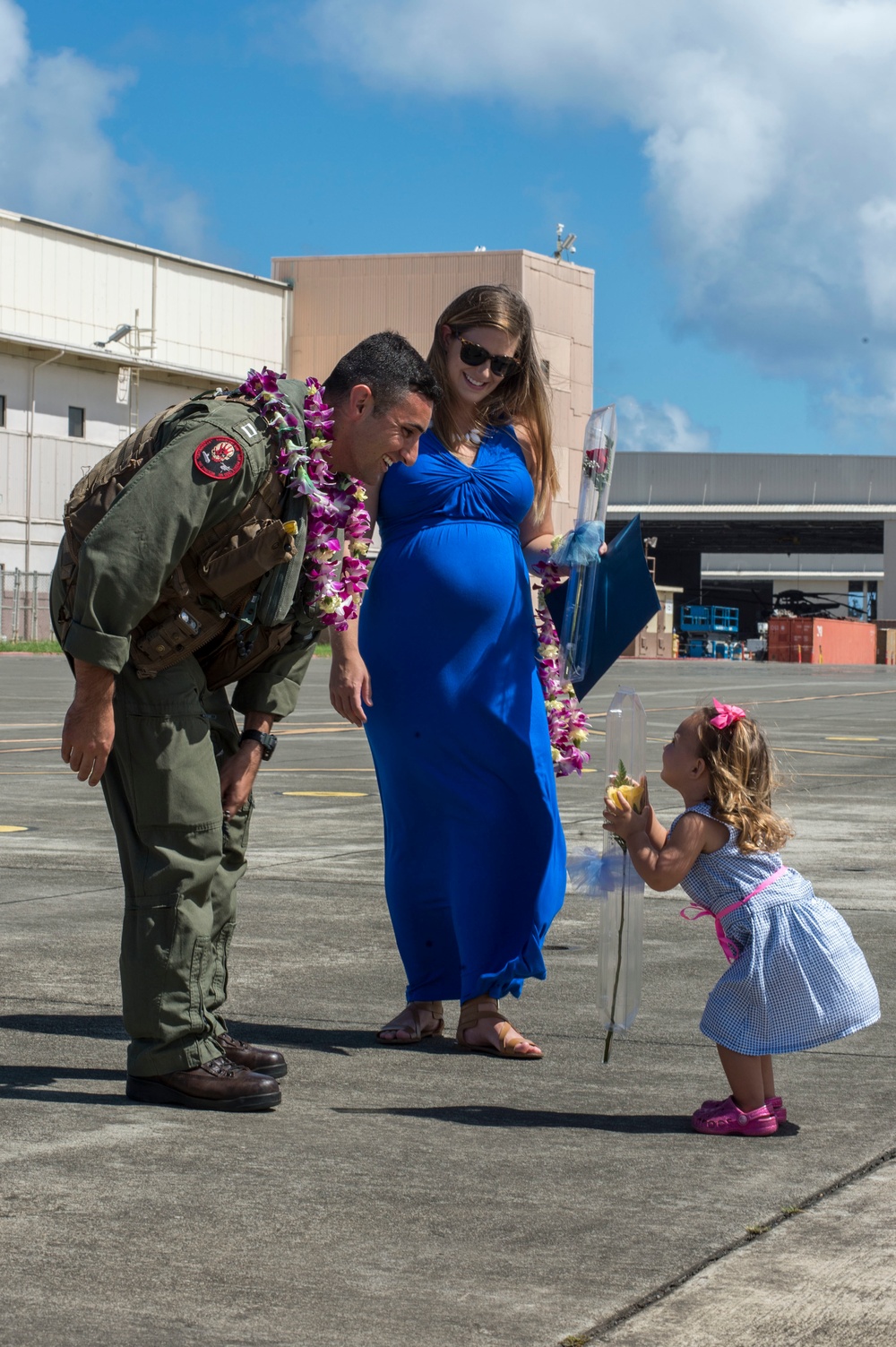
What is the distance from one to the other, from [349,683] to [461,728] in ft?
1.17

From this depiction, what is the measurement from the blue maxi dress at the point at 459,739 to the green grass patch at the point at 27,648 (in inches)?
1595

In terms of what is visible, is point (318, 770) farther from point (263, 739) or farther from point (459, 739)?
point (263, 739)

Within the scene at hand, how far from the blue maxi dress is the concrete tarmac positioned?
303 mm

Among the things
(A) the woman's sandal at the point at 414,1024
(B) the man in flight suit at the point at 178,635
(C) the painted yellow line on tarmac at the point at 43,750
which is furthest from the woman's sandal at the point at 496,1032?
(C) the painted yellow line on tarmac at the point at 43,750

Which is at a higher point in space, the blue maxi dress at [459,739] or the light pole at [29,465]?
the light pole at [29,465]

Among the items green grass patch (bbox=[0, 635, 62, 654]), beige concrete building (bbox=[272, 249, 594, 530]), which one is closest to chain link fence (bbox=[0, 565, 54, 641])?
green grass patch (bbox=[0, 635, 62, 654])

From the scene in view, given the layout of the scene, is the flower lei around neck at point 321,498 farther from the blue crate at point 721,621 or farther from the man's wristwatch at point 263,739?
the blue crate at point 721,621

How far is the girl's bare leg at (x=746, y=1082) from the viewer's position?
3.93 meters

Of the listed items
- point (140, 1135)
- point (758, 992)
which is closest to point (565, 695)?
point (758, 992)

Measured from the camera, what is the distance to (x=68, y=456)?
53312mm

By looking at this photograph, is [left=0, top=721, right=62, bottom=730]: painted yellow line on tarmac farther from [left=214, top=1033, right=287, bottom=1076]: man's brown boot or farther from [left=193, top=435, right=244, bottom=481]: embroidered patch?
[left=193, top=435, right=244, bottom=481]: embroidered patch

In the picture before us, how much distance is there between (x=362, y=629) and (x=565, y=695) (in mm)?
609

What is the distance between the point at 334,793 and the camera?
11.6 meters

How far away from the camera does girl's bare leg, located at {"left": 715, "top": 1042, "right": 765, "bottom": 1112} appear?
155 inches
